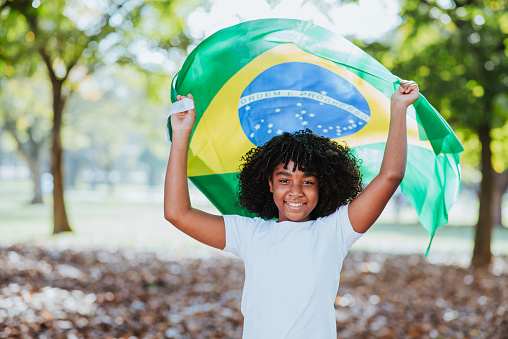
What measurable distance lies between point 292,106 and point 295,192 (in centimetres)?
63

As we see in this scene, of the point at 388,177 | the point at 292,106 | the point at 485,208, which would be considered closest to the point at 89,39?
the point at 485,208

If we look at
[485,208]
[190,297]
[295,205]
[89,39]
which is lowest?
[190,297]

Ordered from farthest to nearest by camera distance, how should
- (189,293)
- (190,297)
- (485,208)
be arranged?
(485,208), (189,293), (190,297)

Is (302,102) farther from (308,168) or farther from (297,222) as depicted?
(297,222)

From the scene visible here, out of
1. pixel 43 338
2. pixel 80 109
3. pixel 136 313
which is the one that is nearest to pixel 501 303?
pixel 136 313

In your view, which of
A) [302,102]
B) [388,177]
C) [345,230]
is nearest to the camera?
[388,177]

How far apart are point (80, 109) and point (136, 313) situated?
3764 cm

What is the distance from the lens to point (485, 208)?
10.0m

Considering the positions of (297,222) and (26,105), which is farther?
(26,105)

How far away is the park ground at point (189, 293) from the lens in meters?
5.67

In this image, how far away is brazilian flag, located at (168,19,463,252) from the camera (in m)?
2.80

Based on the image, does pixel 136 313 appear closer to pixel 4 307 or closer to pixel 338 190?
pixel 4 307

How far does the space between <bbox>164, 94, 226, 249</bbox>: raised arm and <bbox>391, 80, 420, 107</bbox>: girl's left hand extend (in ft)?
3.00

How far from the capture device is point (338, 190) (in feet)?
8.36
